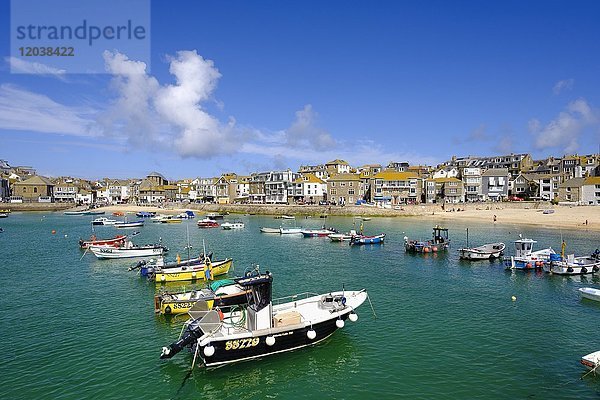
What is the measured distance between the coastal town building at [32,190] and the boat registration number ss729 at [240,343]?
166 metres

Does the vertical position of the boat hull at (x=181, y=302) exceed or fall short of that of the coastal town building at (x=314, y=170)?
it falls short

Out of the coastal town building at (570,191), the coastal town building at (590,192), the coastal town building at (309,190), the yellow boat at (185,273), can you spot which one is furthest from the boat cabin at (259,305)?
the coastal town building at (570,191)

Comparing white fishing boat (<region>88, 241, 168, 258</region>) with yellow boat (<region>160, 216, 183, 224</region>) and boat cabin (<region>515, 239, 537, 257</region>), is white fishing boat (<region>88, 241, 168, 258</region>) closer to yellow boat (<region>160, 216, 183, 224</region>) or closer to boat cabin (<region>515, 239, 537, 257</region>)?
boat cabin (<region>515, 239, 537, 257</region>)

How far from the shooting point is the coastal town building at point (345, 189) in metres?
117

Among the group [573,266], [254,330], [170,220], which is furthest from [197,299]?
[170,220]

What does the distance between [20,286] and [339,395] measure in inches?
1154

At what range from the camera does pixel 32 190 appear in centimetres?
14900

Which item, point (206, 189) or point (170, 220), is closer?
point (170, 220)

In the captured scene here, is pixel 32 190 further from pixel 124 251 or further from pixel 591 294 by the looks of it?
pixel 591 294

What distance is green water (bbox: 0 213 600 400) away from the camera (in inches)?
618

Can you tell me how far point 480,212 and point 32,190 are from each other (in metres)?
161

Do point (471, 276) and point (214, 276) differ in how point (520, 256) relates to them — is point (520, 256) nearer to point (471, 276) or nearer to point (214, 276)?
point (471, 276)

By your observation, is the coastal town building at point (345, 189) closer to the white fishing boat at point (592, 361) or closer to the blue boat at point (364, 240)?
the blue boat at point (364, 240)

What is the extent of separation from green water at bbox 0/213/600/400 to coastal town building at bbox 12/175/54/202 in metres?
133
